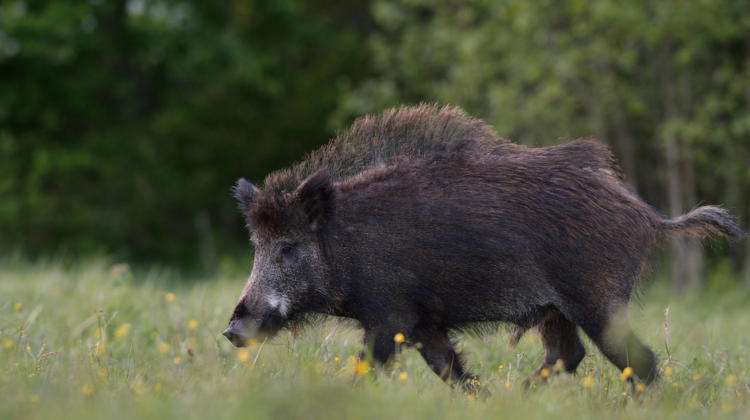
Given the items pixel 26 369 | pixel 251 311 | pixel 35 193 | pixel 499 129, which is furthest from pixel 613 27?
pixel 35 193

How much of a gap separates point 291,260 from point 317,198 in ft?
1.23

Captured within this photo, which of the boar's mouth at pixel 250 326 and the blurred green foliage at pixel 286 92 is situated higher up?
the blurred green foliage at pixel 286 92

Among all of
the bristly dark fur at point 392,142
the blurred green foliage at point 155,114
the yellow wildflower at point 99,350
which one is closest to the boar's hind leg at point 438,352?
the bristly dark fur at point 392,142

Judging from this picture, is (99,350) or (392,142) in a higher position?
(392,142)

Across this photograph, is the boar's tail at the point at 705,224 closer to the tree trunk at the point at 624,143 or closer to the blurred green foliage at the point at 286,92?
the blurred green foliage at the point at 286,92

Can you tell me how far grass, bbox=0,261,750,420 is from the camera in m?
2.89

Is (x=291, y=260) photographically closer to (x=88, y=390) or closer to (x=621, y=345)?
(x=88, y=390)

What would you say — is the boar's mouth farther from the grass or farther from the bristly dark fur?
the bristly dark fur

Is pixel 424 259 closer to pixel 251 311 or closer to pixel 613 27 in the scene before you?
pixel 251 311

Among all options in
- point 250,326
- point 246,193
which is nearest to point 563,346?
point 250,326

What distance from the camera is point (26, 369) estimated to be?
3.96m

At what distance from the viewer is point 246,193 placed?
4.81 m

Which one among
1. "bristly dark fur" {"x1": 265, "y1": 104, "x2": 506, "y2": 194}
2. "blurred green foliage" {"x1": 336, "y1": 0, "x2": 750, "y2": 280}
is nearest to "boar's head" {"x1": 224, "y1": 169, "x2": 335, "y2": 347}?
"bristly dark fur" {"x1": 265, "y1": 104, "x2": 506, "y2": 194}

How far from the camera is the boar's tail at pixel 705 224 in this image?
482cm
